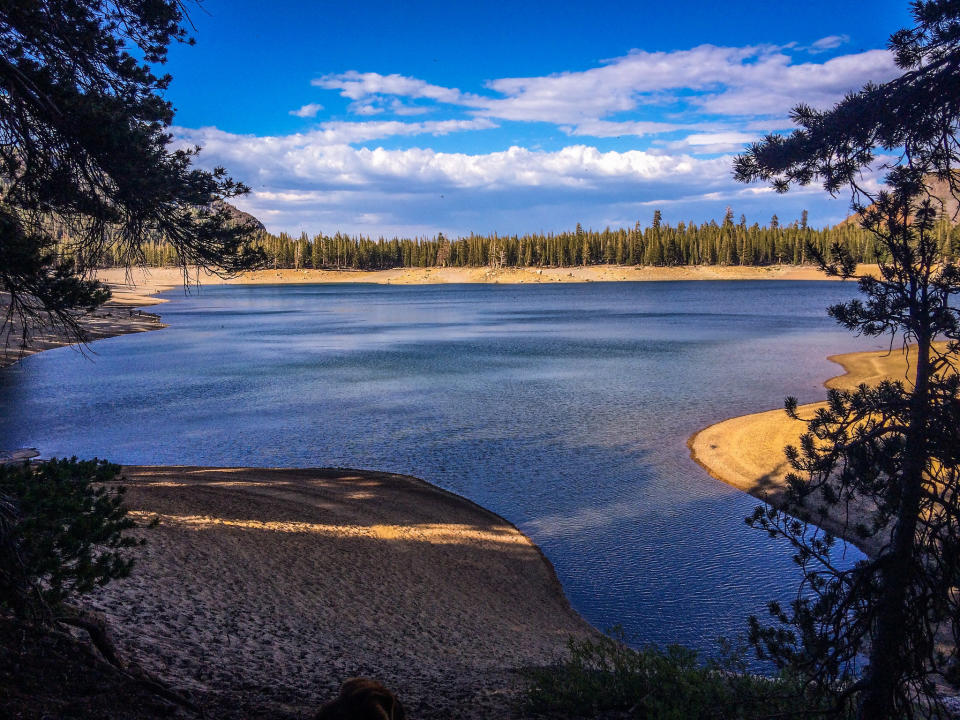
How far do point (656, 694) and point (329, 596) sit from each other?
5.68 metres

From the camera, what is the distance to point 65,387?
3291 cm

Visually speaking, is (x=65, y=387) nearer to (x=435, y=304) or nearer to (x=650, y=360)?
(x=650, y=360)

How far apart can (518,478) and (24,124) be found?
14.5m

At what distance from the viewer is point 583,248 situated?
17188cm

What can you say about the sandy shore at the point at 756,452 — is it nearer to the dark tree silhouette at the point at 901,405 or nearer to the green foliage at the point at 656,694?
the green foliage at the point at 656,694

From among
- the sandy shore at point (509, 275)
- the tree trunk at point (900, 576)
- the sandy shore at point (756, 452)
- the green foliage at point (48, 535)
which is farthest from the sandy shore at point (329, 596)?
the sandy shore at point (509, 275)

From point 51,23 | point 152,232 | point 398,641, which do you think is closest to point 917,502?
point 398,641

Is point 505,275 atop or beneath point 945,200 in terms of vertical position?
atop

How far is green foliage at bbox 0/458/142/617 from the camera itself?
4797mm

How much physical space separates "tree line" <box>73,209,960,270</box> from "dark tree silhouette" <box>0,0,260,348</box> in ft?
455

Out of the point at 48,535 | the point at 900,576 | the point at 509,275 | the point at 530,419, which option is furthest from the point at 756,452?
the point at 509,275

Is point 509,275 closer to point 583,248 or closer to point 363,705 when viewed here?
Result: point 583,248

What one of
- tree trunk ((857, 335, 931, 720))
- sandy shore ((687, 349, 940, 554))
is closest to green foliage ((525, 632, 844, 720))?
tree trunk ((857, 335, 931, 720))

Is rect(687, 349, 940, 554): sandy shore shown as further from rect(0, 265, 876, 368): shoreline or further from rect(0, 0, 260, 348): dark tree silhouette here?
rect(0, 265, 876, 368): shoreline
